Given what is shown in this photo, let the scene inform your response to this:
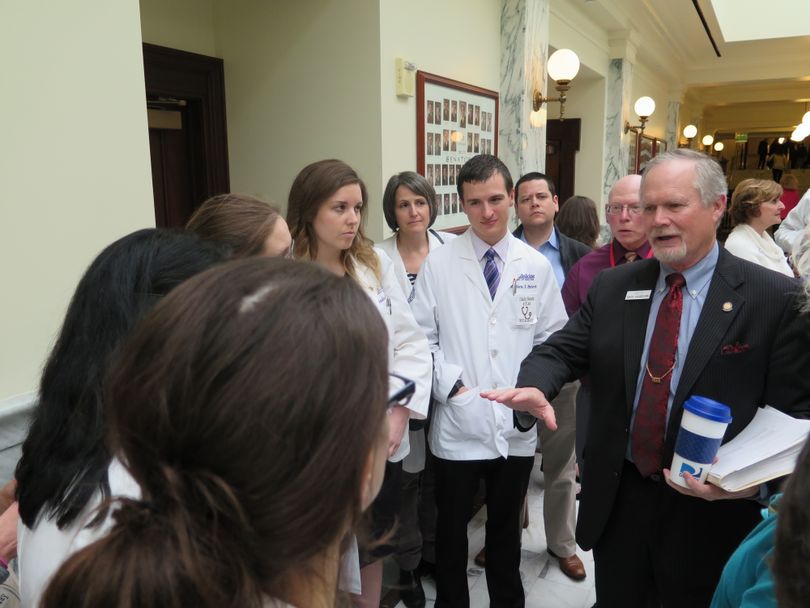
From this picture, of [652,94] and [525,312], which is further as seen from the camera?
[652,94]

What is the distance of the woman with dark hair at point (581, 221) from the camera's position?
3.55m

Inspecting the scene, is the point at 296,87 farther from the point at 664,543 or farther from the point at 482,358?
the point at 664,543

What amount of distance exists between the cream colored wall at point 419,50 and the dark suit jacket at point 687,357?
198cm

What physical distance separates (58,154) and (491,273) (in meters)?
1.50

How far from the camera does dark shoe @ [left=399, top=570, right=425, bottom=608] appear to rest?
97.5 inches

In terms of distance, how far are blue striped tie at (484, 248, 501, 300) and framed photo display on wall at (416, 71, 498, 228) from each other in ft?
5.84

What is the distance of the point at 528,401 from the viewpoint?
1.69m

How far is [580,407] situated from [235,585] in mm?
1807

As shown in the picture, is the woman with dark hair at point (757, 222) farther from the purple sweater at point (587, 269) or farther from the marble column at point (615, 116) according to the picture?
the marble column at point (615, 116)

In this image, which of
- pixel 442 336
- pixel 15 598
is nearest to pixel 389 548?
pixel 442 336

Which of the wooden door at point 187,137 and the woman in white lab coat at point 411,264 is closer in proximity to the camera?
the woman in white lab coat at point 411,264

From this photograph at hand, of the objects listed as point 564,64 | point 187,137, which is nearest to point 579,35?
point 564,64

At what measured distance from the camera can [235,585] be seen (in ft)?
1.90

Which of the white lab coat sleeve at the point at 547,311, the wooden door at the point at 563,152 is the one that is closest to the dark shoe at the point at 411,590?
the white lab coat sleeve at the point at 547,311
